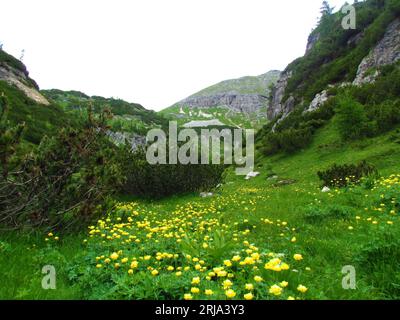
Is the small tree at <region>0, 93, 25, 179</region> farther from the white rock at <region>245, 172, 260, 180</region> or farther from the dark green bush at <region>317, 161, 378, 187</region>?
the white rock at <region>245, 172, 260, 180</region>

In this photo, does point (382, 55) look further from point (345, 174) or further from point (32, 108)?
point (32, 108)

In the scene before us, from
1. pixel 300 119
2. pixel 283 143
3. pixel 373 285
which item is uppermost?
pixel 300 119

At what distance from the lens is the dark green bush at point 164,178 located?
17652mm

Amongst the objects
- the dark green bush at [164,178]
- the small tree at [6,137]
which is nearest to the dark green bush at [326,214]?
the small tree at [6,137]

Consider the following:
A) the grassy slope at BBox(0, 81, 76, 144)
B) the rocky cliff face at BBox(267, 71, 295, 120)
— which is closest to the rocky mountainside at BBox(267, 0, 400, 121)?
the rocky cliff face at BBox(267, 71, 295, 120)

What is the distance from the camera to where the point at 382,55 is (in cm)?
3853

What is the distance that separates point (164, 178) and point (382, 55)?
35.2 m

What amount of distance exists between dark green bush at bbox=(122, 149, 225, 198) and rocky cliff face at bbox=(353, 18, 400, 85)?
27.0m

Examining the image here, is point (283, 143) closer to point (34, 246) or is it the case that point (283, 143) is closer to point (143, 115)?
point (34, 246)

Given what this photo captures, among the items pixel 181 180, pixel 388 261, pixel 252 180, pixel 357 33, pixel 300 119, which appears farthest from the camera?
pixel 357 33

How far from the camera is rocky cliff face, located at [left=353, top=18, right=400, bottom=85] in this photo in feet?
121

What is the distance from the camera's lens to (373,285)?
3.93m

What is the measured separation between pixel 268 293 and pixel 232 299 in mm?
411
